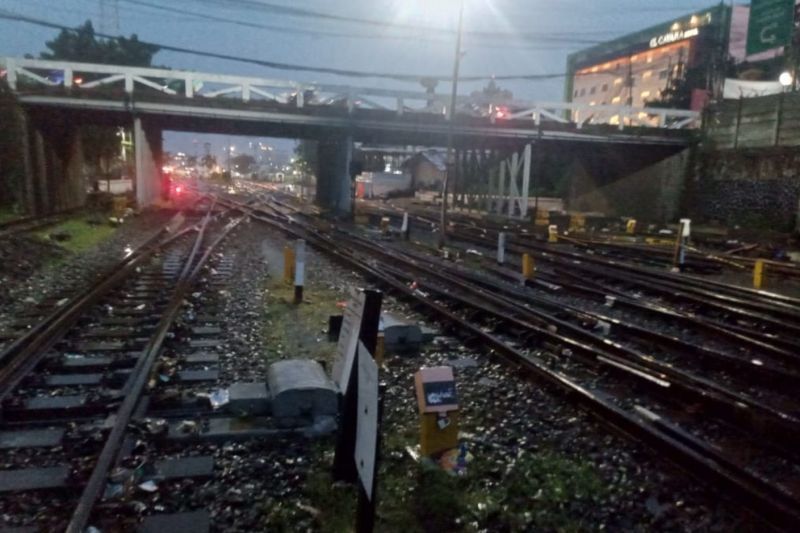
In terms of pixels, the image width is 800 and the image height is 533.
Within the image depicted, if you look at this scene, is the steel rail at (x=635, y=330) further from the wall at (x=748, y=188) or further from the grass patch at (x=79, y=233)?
the wall at (x=748, y=188)

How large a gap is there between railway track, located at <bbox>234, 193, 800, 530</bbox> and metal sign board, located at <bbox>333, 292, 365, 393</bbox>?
102 inches

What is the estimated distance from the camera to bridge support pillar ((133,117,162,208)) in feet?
89.2

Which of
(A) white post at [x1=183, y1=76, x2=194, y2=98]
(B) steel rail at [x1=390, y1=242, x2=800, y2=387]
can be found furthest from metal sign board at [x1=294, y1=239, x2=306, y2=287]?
(A) white post at [x1=183, y1=76, x2=194, y2=98]

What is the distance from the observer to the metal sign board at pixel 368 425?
2.84 meters

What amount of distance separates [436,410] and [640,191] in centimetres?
3202

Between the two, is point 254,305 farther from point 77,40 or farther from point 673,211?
point 77,40

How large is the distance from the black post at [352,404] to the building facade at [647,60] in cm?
4518

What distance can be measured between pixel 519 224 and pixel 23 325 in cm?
2415

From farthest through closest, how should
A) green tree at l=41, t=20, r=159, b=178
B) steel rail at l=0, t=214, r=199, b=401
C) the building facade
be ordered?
the building facade → green tree at l=41, t=20, r=159, b=178 → steel rail at l=0, t=214, r=199, b=401

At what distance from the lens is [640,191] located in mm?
33625

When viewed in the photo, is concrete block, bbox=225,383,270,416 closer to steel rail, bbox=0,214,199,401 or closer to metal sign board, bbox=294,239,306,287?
steel rail, bbox=0,214,199,401

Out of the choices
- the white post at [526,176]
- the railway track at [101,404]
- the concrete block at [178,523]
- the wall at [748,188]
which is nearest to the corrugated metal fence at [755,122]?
the wall at [748,188]

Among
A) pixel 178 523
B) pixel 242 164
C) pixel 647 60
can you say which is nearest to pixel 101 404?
pixel 178 523

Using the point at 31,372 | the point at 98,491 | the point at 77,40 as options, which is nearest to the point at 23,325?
the point at 31,372
